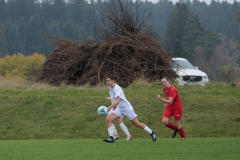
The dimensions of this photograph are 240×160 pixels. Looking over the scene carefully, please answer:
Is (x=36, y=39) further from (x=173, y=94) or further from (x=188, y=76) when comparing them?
(x=173, y=94)

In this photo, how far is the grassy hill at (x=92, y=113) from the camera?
2239 cm

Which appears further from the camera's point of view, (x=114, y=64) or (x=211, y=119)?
(x=114, y=64)

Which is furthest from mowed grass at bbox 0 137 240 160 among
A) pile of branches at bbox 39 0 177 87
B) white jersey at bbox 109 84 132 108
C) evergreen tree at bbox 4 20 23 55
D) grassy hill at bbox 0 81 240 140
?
evergreen tree at bbox 4 20 23 55

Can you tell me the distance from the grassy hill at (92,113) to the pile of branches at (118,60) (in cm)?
309

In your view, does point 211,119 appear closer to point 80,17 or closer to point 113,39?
point 113,39

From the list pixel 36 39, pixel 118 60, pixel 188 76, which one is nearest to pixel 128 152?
pixel 118 60

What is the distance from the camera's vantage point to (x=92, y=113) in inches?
953

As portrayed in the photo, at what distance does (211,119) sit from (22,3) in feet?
354

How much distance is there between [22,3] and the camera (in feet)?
417

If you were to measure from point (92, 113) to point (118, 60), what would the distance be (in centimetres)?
803

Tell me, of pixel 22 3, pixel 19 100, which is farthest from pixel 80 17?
pixel 19 100

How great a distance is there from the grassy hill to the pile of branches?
10.1ft

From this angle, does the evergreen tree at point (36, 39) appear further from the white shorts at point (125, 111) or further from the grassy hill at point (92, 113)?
the white shorts at point (125, 111)

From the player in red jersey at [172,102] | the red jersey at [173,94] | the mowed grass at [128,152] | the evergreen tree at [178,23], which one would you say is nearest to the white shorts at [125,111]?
the player in red jersey at [172,102]
